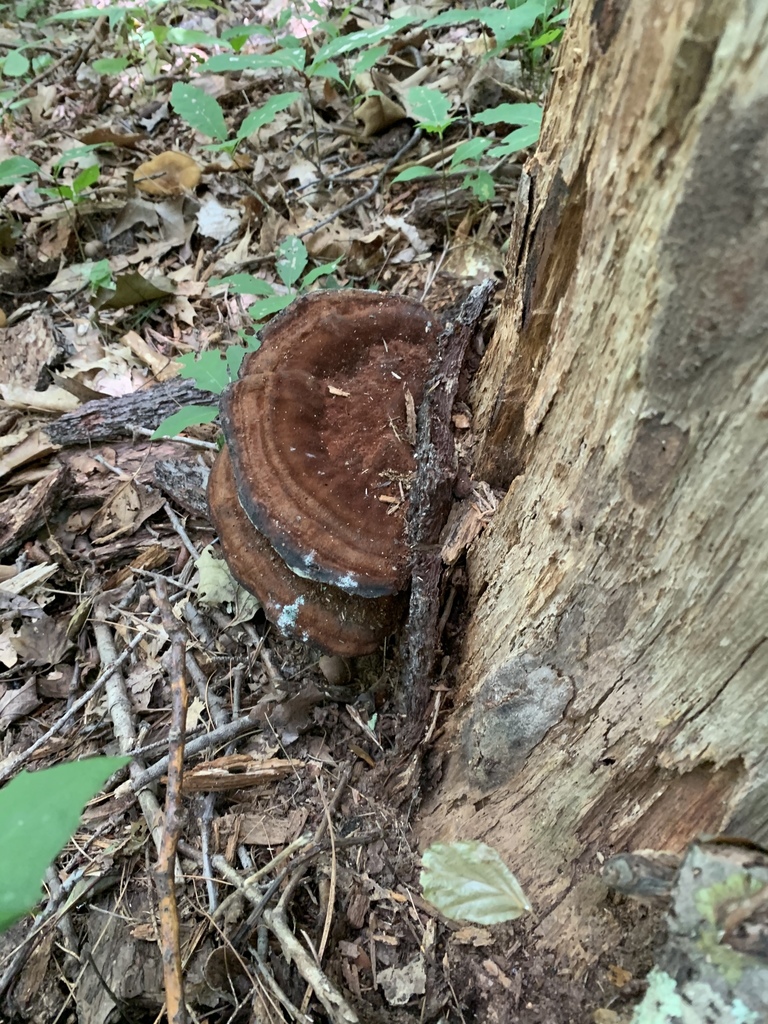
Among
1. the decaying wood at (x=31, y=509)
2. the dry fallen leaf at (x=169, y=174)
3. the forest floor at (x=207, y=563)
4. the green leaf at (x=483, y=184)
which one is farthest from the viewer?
the dry fallen leaf at (x=169, y=174)

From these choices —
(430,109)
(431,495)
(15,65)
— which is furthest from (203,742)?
(15,65)

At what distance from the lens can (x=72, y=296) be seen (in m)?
4.12

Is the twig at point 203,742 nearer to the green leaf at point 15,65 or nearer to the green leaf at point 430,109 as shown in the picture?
the green leaf at point 430,109

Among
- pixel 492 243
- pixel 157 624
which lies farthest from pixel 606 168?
pixel 492 243

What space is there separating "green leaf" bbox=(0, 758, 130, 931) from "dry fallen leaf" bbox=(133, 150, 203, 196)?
168 inches

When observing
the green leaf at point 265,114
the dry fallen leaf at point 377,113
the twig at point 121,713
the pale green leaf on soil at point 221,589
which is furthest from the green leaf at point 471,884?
the dry fallen leaf at point 377,113

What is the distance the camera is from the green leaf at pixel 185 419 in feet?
8.11

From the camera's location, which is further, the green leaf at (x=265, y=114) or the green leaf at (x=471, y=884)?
the green leaf at (x=265, y=114)

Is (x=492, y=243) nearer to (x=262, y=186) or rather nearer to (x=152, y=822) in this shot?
(x=262, y=186)

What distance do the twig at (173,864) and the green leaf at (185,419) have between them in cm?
82

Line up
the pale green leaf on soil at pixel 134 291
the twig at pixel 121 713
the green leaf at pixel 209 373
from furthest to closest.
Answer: the pale green leaf on soil at pixel 134 291 → the green leaf at pixel 209 373 → the twig at pixel 121 713

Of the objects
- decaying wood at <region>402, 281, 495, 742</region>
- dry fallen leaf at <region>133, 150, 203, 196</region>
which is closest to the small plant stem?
dry fallen leaf at <region>133, 150, 203, 196</region>

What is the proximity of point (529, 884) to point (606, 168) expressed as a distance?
1.67 metres

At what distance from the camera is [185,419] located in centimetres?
252
